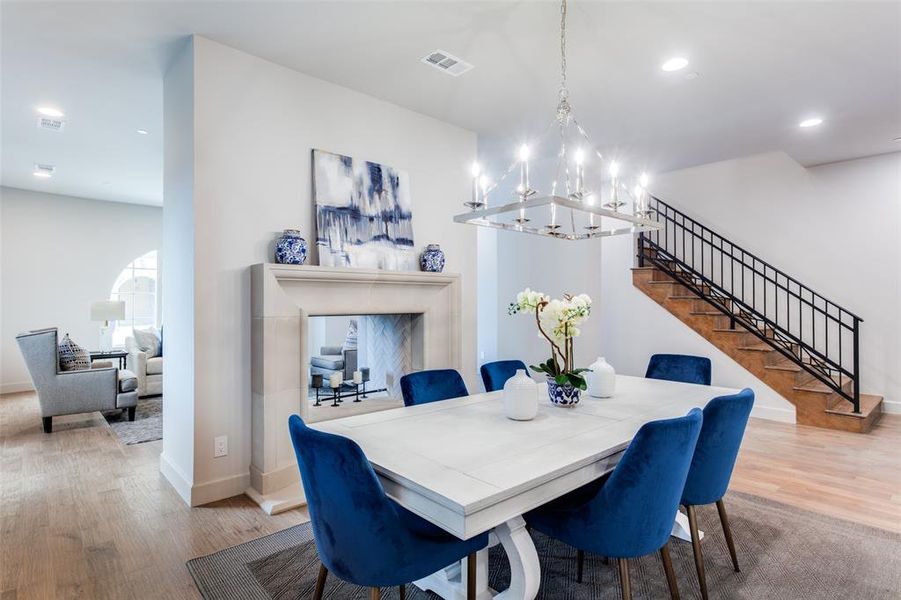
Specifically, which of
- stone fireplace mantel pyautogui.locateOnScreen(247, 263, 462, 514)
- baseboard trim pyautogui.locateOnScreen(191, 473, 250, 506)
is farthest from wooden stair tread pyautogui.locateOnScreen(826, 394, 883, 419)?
baseboard trim pyautogui.locateOnScreen(191, 473, 250, 506)

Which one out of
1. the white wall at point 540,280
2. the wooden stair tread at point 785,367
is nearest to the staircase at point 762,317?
the wooden stair tread at point 785,367

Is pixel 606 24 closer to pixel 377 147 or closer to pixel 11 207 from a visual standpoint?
pixel 377 147

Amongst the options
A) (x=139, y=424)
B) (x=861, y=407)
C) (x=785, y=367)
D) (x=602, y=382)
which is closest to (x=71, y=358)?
(x=139, y=424)

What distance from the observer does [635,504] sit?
1604mm

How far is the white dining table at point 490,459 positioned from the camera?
1.38 m

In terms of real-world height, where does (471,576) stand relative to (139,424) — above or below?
above

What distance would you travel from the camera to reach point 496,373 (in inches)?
126

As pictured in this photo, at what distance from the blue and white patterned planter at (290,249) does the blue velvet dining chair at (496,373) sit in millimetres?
1418

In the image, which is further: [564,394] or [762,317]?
[762,317]

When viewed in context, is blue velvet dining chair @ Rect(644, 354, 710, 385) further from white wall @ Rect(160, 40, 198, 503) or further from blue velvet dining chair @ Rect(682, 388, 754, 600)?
white wall @ Rect(160, 40, 198, 503)

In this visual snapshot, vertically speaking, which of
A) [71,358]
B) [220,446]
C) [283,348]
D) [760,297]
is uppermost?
[760,297]

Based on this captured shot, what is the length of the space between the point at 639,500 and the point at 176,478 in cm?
297

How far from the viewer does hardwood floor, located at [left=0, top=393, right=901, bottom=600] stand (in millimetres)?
2217

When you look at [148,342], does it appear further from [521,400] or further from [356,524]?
[356,524]
